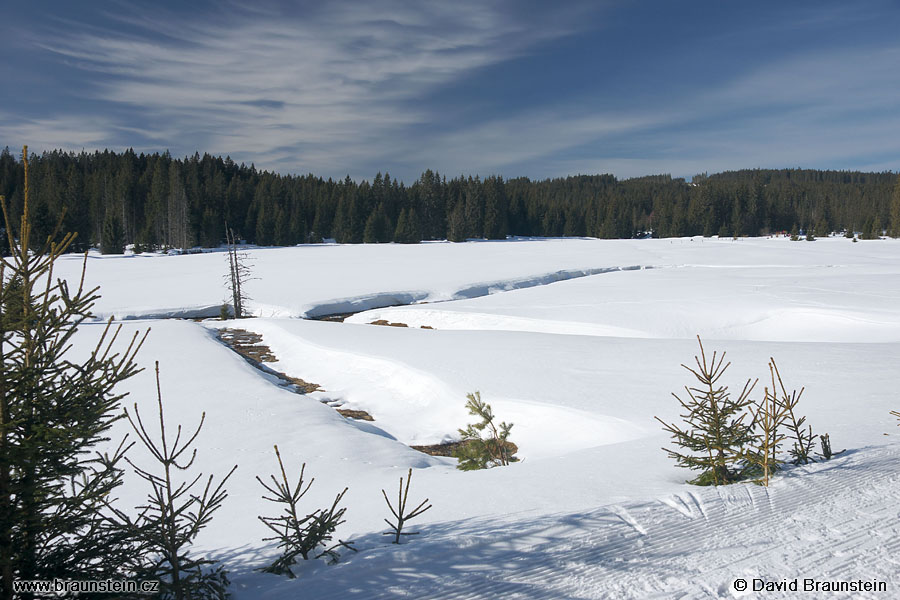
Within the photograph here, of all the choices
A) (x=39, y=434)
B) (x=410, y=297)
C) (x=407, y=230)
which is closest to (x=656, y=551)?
(x=39, y=434)

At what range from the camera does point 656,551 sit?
9.93ft

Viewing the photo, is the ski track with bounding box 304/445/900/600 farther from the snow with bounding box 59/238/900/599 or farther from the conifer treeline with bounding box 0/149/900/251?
the conifer treeline with bounding box 0/149/900/251

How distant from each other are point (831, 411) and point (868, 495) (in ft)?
9.55

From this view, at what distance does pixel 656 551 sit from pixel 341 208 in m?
73.8

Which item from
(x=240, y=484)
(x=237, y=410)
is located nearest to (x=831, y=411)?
(x=240, y=484)

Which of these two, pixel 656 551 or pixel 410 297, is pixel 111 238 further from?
pixel 656 551

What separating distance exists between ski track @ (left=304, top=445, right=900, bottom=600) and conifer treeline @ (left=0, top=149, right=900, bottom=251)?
59.4 m

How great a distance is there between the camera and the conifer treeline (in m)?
69.2

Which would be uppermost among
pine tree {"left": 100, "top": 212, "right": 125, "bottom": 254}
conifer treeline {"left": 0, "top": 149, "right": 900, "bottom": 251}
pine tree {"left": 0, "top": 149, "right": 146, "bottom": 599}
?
conifer treeline {"left": 0, "top": 149, "right": 900, "bottom": 251}

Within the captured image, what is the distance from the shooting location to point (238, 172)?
99.6m

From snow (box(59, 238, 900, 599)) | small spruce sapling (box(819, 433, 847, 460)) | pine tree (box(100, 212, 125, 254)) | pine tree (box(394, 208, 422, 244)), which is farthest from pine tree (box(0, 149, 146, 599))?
pine tree (box(394, 208, 422, 244))

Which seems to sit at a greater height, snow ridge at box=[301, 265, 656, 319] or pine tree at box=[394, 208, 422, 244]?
pine tree at box=[394, 208, 422, 244]

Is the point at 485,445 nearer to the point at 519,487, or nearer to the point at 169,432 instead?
the point at 519,487

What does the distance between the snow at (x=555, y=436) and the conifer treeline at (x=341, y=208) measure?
51404 mm
